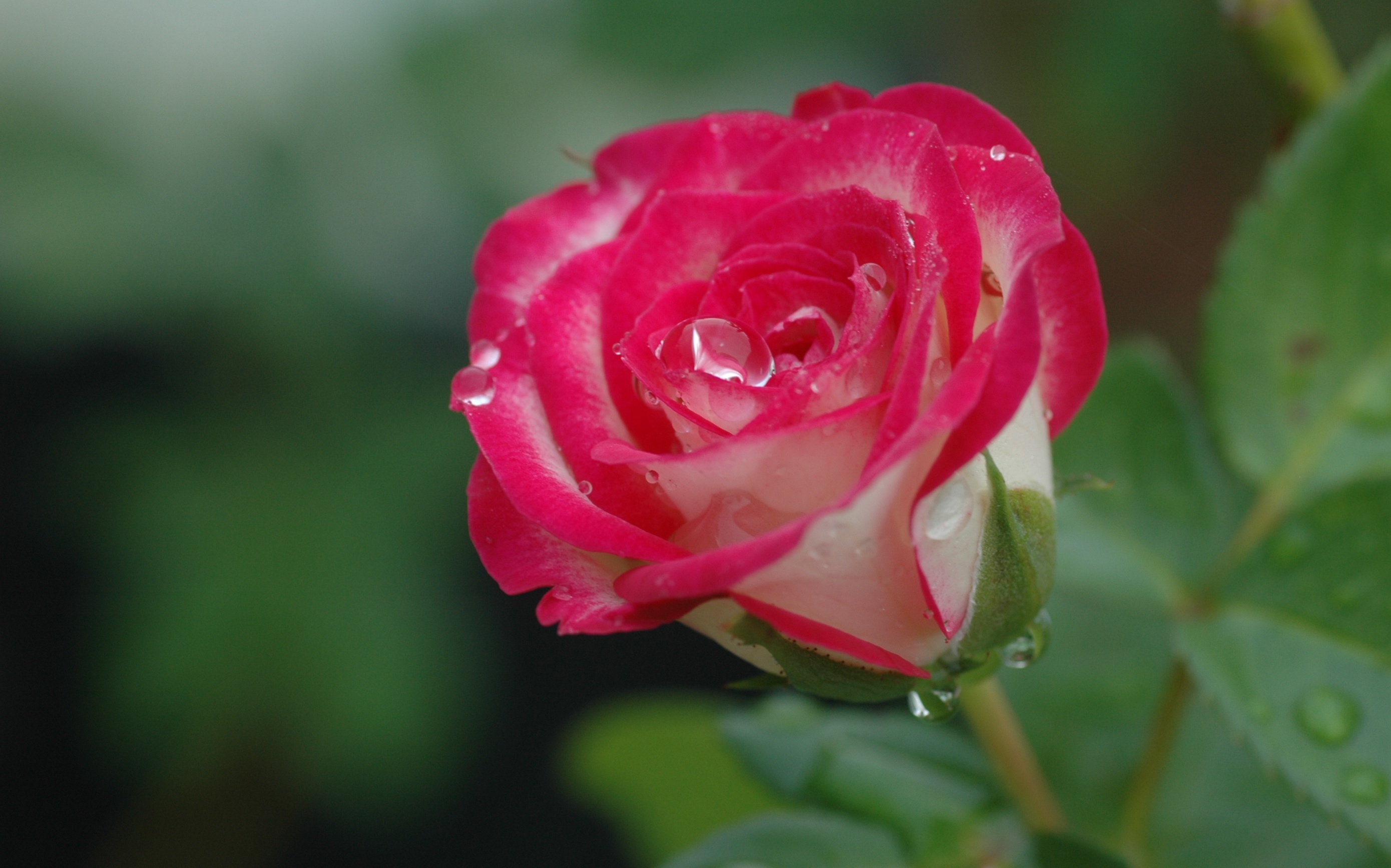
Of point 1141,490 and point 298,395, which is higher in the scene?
point 1141,490

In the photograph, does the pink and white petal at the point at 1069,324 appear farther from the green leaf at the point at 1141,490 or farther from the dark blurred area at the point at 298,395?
the dark blurred area at the point at 298,395

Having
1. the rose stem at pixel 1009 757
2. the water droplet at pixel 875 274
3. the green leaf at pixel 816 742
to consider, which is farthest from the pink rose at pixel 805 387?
the green leaf at pixel 816 742

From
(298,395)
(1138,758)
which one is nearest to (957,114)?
(1138,758)

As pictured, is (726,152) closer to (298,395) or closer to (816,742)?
(816,742)

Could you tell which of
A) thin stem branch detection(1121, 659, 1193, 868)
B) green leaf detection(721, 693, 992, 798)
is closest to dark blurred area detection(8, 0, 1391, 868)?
green leaf detection(721, 693, 992, 798)

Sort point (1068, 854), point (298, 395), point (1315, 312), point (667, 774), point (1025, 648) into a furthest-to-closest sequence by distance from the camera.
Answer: point (298, 395)
point (667, 774)
point (1315, 312)
point (1068, 854)
point (1025, 648)

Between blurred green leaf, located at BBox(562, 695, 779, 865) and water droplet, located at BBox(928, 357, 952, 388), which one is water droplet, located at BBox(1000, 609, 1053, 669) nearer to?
water droplet, located at BBox(928, 357, 952, 388)
